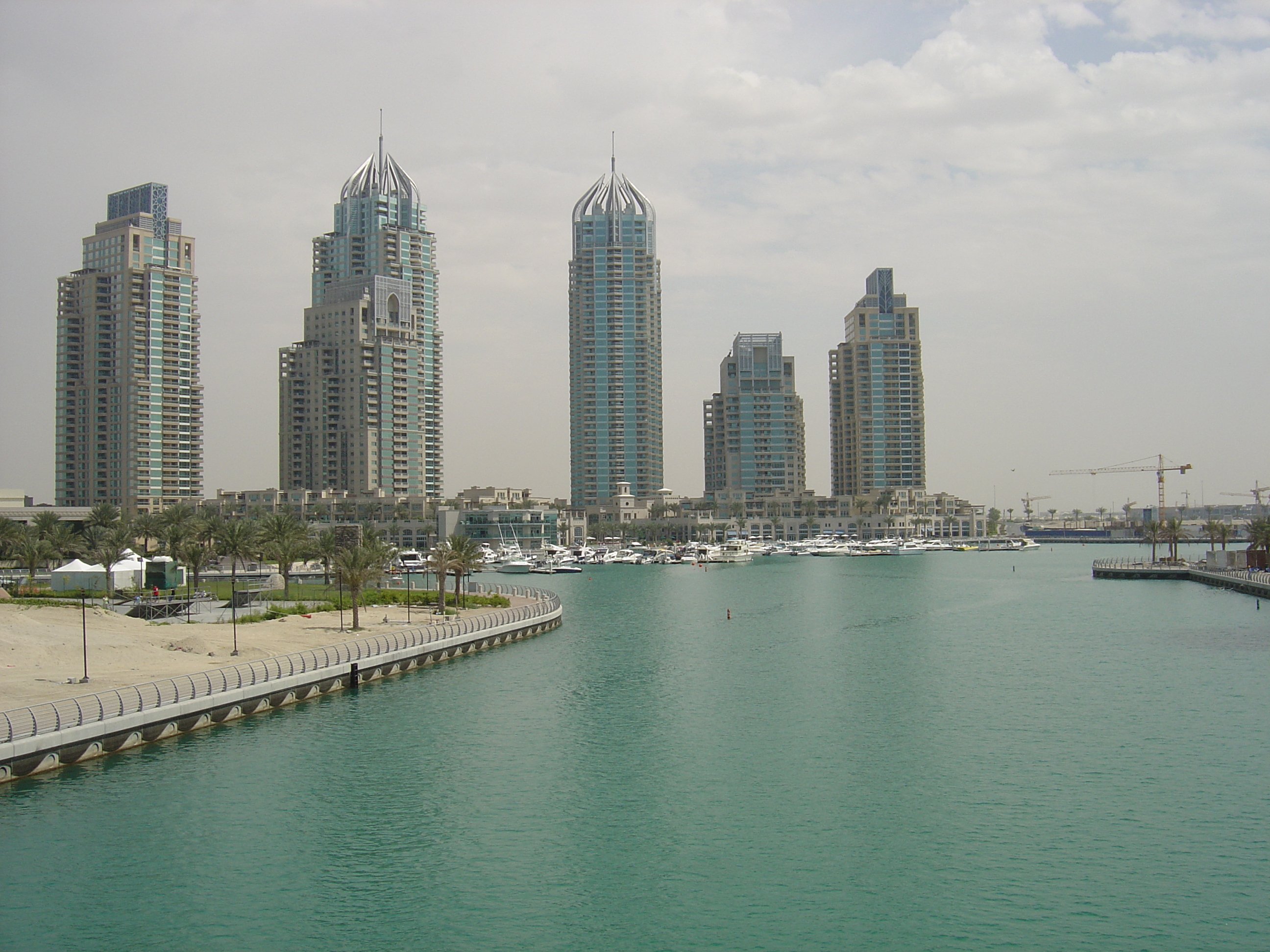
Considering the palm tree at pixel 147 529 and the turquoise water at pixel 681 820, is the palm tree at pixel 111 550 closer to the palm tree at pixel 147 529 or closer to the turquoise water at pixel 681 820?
the palm tree at pixel 147 529

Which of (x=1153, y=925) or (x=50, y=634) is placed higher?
(x=50, y=634)

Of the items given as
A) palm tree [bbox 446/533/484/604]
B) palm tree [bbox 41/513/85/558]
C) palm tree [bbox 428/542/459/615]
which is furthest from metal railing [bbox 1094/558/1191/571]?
palm tree [bbox 41/513/85/558]

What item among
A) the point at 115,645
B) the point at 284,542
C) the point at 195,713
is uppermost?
the point at 284,542

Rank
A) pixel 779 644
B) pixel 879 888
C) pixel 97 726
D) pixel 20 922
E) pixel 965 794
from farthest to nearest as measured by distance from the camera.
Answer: pixel 779 644 → pixel 97 726 → pixel 965 794 → pixel 879 888 → pixel 20 922

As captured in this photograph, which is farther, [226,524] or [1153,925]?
[226,524]

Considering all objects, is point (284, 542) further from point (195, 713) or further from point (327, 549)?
point (195, 713)

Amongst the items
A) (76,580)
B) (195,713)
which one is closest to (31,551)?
(76,580)

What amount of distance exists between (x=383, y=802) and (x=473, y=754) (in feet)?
24.3

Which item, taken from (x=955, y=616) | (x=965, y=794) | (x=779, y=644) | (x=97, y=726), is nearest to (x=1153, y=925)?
(x=965, y=794)

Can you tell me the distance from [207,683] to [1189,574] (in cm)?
13667

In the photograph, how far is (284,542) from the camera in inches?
3760

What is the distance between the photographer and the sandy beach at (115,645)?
163 feet

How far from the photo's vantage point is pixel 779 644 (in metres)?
82.2

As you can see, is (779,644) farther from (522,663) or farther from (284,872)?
(284,872)
